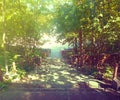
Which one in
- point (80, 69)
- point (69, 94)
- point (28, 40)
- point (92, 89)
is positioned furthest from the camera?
point (28, 40)

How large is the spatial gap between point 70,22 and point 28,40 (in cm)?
588

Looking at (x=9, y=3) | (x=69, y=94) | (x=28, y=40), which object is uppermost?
(x=9, y=3)

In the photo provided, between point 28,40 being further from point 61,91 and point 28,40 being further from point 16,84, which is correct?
point 61,91

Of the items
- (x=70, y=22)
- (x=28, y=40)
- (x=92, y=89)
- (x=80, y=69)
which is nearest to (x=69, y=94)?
(x=92, y=89)

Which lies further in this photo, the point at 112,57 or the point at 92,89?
the point at 112,57

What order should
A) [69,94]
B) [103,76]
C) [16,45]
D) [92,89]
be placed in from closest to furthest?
[69,94], [92,89], [103,76], [16,45]

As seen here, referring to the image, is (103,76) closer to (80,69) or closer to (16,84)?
(80,69)

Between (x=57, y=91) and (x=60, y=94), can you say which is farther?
(x=57, y=91)

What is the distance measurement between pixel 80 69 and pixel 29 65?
4464mm

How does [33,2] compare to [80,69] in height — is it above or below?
above

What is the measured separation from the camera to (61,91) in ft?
37.9

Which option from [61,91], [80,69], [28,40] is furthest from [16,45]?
[61,91]

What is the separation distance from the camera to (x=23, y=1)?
70.0 feet

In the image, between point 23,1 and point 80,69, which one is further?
point 23,1
